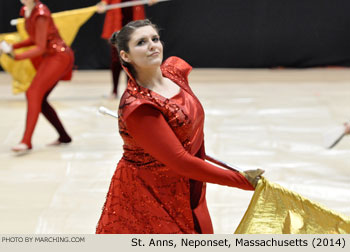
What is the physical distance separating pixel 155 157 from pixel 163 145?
63mm

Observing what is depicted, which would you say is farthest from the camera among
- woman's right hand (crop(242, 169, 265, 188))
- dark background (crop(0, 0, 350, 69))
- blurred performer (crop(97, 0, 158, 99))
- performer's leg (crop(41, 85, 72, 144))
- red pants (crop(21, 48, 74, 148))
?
dark background (crop(0, 0, 350, 69))

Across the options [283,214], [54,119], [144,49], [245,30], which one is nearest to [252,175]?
[283,214]

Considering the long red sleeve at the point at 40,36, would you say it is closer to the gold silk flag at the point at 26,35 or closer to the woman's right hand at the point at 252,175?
the gold silk flag at the point at 26,35

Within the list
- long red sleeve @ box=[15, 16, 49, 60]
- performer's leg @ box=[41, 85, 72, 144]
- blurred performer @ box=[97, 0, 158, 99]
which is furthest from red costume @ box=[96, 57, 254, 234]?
blurred performer @ box=[97, 0, 158, 99]

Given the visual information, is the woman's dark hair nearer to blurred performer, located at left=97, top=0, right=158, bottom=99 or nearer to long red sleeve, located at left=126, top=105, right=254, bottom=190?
long red sleeve, located at left=126, top=105, right=254, bottom=190

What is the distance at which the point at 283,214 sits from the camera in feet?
6.88

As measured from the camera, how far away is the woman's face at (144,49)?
2.01 metres

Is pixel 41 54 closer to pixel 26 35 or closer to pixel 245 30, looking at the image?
pixel 26 35

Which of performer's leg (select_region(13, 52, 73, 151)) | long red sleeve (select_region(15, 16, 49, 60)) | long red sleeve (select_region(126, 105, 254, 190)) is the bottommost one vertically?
performer's leg (select_region(13, 52, 73, 151))

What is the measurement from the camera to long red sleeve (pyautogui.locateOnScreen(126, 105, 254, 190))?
6.21ft

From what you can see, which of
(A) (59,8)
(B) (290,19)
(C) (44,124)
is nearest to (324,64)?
(B) (290,19)

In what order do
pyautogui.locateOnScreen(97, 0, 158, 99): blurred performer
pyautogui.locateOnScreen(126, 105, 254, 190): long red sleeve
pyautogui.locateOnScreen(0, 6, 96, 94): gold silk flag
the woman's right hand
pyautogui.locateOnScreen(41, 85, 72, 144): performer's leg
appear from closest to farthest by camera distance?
pyautogui.locateOnScreen(126, 105, 254, 190): long red sleeve → the woman's right hand → pyautogui.locateOnScreen(41, 85, 72, 144): performer's leg → pyautogui.locateOnScreen(0, 6, 96, 94): gold silk flag → pyautogui.locateOnScreen(97, 0, 158, 99): blurred performer

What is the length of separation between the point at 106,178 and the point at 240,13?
14.2 ft

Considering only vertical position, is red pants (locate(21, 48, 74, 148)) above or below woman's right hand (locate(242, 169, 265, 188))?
below
